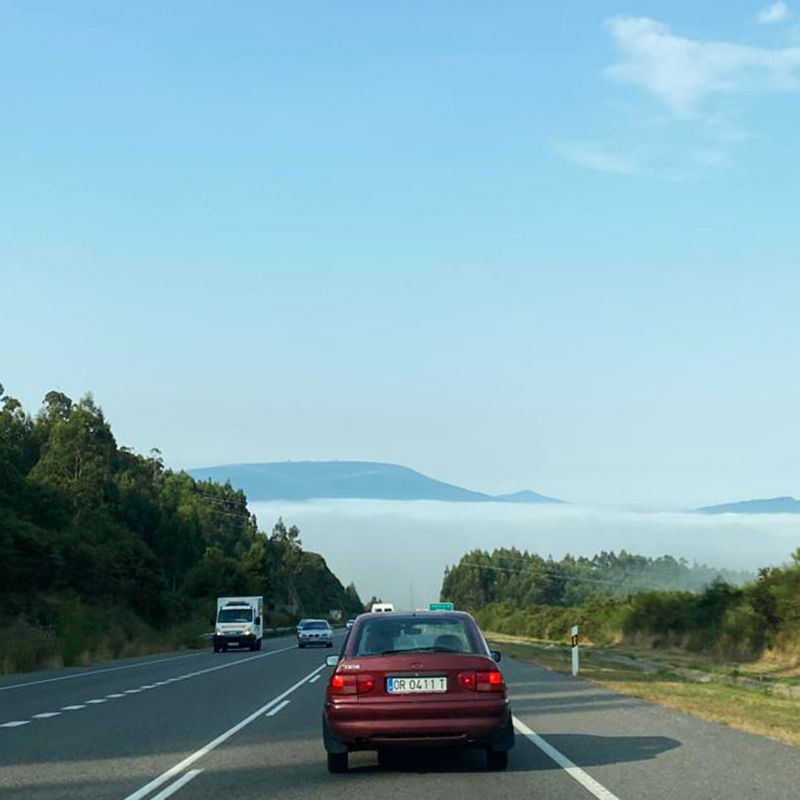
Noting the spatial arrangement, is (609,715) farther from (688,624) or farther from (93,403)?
(93,403)

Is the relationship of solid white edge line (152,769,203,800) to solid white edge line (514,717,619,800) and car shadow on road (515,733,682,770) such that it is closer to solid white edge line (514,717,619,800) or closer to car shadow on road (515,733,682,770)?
car shadow on road (515,733,682,770)

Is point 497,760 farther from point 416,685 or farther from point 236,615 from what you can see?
point 236,615

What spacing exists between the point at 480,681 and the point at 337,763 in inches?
64.7

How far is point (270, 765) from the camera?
13.8 metres

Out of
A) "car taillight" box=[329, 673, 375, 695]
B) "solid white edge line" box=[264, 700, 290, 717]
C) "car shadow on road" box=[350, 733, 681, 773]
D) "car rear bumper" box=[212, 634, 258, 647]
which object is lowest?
"solid white edge line" box=[264, 700, 290, 717]

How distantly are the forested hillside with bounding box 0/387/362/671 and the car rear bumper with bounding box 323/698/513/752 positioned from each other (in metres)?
29.6

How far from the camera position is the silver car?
68.0m

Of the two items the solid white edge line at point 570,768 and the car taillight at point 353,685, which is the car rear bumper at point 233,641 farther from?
the car taillight at point 353,685

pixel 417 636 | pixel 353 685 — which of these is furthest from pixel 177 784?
pixel 417 636

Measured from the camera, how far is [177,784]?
12398 millimetres

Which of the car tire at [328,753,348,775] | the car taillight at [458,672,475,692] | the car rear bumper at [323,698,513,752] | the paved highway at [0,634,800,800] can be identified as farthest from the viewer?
the car tire at [328,753,348,775]

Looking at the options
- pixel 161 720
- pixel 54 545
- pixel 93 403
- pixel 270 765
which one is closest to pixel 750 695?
pixel 161 720

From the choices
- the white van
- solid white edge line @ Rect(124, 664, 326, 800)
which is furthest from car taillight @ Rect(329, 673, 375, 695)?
the white van

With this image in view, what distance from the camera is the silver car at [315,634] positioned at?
68000mm
